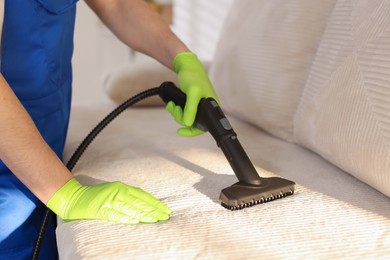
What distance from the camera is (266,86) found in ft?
5.09

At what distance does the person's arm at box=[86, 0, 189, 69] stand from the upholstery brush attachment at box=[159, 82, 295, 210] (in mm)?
283

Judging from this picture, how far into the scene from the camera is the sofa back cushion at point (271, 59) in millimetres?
1484

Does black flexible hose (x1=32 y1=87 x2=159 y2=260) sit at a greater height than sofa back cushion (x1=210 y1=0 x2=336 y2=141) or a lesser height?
lesser

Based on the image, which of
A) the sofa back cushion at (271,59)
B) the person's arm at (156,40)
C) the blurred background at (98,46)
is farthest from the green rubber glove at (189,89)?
the blurred background at (98,46)

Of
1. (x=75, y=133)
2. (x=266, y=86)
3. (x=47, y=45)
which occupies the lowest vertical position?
(x=75, y=133)

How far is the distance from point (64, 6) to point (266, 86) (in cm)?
53

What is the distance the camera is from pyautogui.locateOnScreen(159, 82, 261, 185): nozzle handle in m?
1.12

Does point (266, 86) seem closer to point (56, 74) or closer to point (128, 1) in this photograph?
point (128, 1)

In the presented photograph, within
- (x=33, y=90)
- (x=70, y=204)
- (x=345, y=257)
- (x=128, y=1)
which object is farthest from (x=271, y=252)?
(x=128, y=1)

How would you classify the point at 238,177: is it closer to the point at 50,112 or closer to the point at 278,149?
the point at 278,149

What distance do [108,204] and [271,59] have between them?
678mm

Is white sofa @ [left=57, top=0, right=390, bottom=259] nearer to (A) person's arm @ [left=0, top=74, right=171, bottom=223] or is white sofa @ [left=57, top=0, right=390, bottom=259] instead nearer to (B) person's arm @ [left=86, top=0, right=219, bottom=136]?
(A) person's arm @ [left=0, top=74, right=171, bottom=223]

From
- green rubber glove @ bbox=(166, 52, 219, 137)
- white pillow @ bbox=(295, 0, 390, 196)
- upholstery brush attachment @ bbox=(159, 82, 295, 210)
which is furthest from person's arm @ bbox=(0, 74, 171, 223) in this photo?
white pillow @ bbox=(295, 0, 390, 196)

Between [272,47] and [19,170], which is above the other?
[272,47]
